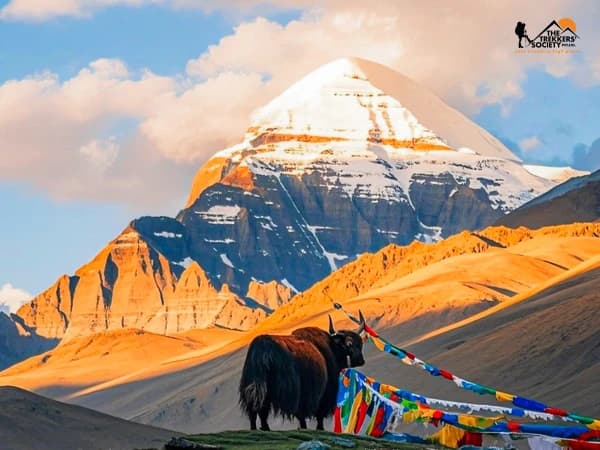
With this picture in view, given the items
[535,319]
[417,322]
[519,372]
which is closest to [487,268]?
[417,322]

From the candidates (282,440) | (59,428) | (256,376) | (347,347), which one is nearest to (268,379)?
(256,376)

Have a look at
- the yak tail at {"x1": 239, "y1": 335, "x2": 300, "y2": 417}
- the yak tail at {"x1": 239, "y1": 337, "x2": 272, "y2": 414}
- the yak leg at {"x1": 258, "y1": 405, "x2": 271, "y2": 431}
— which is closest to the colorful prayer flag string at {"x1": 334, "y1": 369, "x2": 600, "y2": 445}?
the yak tail at {"x1": 239, "y1": 335, "x2": 300, "y2": 417}

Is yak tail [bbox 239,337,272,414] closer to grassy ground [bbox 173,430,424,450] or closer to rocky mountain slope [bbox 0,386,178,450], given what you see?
grassy ground [bbox 173,430,424,450]

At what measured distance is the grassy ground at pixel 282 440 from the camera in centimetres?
2462

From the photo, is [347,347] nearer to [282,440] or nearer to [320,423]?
[320,423]

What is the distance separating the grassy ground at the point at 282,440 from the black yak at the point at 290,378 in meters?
2.54

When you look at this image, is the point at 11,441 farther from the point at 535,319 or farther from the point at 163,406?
the point at 163,406

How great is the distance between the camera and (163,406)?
181 meters

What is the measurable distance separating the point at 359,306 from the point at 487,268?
17.5m

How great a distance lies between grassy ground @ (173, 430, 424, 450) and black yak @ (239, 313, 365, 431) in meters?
2.54

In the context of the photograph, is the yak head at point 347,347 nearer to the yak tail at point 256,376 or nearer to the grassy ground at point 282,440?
the yak tail at point 256,376

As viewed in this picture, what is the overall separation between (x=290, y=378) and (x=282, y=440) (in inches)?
153

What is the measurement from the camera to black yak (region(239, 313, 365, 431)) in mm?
29828

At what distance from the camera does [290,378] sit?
29969 mm
